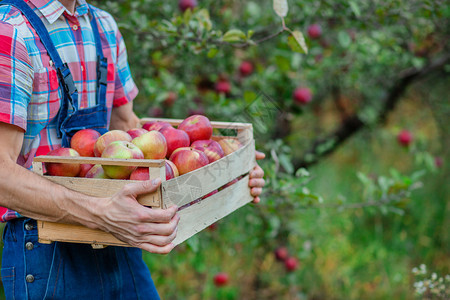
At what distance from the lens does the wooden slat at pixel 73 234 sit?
121cm

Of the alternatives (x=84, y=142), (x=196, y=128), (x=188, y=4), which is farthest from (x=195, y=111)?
(x=84, y=142)

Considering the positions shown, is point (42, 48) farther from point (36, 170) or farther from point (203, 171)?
point (203, 171)

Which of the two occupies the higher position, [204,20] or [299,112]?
[204,20]

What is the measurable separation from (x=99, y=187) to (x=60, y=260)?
1.07 ft

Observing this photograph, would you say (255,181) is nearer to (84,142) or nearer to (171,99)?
(84,142)

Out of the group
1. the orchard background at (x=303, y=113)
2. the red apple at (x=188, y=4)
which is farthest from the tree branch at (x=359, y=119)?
the red apple at (x=188, y=4)

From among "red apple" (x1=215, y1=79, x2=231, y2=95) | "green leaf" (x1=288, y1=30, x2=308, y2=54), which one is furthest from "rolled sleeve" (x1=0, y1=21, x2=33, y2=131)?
"red apple" (x1=215, y1=79, x2=231, y2=95)

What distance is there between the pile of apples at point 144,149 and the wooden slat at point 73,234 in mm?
130

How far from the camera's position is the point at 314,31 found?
10.2 feet

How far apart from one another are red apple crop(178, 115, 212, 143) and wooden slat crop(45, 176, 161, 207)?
0.42 metres

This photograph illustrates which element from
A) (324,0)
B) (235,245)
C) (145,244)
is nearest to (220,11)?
(324,0)

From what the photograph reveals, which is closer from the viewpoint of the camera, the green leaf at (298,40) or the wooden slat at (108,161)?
the wooden slat at (108,161)

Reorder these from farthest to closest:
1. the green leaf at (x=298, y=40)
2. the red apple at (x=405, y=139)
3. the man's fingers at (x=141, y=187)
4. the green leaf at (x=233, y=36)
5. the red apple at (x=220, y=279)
Result: the red apple at (x=405, y=139) < the red apple at (x=220, y=279) < the green leaf at (x=233, y=36) < the green leaf at (x=298, y=40) < the man's fingers at (x=141, y=187)

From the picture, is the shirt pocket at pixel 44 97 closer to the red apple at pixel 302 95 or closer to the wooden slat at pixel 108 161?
the wooden slat at pixel 108 161
